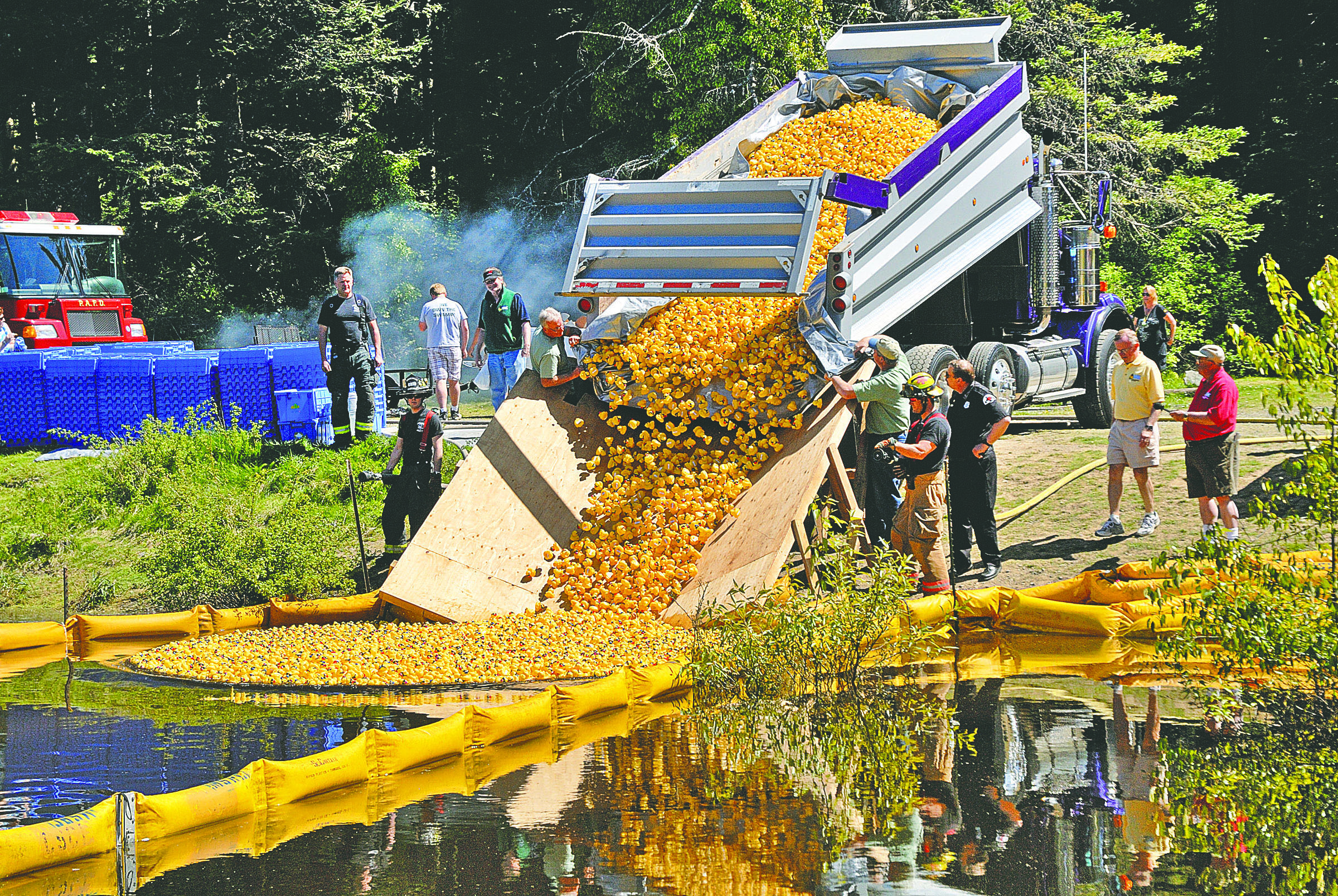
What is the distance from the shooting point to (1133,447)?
1045 cm

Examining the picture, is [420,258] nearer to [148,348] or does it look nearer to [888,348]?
[148,348]

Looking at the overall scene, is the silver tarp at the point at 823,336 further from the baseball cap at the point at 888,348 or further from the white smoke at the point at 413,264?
the white smoke at the point at 413,264

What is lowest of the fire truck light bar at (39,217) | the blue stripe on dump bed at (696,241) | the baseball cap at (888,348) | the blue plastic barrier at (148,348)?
the baseball cap at (888,348)

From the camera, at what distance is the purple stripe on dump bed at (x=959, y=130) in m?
10.5

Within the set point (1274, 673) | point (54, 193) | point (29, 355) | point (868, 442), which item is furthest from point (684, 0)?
point (1274, 673)

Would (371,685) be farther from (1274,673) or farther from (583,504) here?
(1274,673)

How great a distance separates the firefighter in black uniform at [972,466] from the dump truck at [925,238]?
0.85 metres

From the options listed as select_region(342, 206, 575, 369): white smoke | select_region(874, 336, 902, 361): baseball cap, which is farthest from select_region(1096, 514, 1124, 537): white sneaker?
select_region(342, 206, 575, 369): white smoke

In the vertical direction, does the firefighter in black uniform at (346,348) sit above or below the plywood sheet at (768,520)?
above

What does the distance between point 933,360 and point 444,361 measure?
18.7 ft

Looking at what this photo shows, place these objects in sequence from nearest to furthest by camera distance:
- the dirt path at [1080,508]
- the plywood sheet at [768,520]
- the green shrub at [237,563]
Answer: the plywood sheet at [768,520] < the dirt path at [1080,508] < the green shrub at [237,563]

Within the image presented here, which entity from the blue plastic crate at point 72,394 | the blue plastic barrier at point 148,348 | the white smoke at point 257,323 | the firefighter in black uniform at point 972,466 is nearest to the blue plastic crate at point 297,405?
the blue plastic barrier at point 148,348

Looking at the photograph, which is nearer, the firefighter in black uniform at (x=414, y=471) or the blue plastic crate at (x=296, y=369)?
the firefighter in black uniform at (x=414, y=471)

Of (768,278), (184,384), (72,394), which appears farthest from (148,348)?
(768,278)
